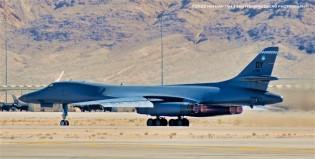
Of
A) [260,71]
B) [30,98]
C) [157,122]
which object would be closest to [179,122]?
[157,122]

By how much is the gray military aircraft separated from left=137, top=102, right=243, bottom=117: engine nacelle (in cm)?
142

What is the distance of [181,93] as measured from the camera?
77250 mm

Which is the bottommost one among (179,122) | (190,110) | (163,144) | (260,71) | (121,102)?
(163,144)

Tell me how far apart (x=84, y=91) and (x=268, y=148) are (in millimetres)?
35474

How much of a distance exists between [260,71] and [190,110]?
289 inches

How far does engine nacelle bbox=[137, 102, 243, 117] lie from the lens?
70312 mm

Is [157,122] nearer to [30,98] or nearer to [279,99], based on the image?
[279,99]

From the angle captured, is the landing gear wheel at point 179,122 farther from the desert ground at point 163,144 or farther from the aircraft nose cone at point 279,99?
the desert ground at point 163,144

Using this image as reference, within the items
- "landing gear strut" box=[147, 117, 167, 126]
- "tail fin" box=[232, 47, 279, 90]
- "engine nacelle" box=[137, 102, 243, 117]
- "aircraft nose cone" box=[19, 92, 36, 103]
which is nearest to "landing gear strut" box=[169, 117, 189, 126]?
"landing gear strut" box=[147, 117, 167, 126]

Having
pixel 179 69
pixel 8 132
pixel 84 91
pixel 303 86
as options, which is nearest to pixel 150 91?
pixel 84 91

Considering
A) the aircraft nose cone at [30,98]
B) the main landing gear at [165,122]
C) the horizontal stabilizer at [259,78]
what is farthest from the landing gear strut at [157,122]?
the aircraft nose cone at [30,98]

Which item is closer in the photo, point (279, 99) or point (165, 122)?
point (165, 122)

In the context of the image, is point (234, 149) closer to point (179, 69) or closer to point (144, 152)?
point (144, 152)

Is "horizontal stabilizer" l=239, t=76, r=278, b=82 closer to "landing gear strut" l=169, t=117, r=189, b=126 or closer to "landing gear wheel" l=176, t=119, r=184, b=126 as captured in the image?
"landing gear strut" l=169, t=117, r=189, b=126
